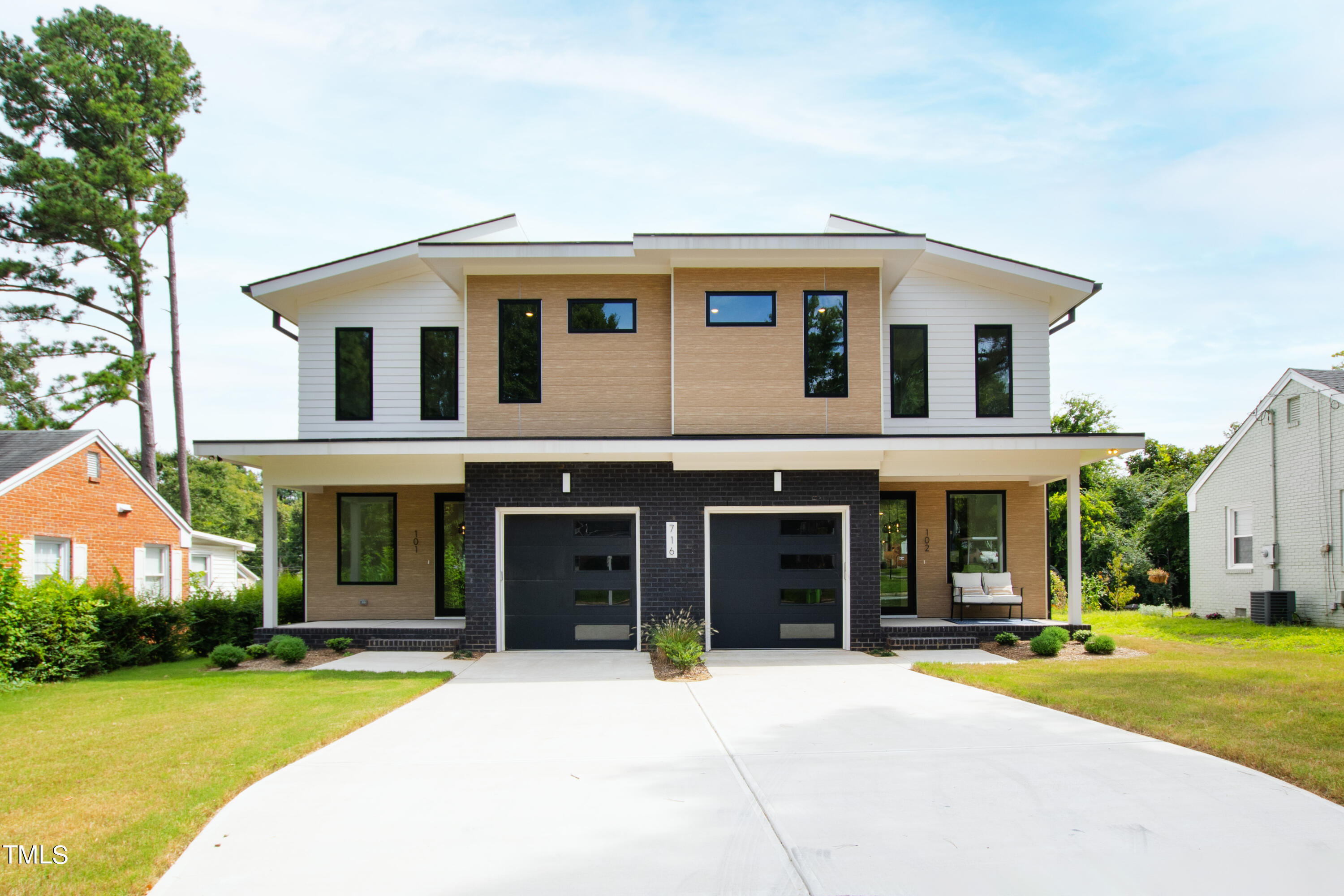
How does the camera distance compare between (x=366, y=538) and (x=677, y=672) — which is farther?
(x=366, y=538)

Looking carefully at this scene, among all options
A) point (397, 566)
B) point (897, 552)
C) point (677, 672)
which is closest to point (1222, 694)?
point (677, 672)

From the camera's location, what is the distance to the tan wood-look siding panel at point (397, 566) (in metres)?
14.0

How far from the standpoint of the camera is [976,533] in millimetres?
14312

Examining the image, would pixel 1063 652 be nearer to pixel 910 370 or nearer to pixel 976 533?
pixel 976 533

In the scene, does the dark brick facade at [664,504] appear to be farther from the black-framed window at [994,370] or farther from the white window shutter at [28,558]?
the white window shutter at [28,558]

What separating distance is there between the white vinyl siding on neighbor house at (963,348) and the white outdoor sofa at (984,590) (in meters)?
2.48

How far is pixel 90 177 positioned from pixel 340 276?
49.2 ft

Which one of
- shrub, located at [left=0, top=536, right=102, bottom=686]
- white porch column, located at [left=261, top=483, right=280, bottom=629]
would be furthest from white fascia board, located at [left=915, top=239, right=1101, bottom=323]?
shrub, located at [left=0, top=536, right=102, bottom=686]

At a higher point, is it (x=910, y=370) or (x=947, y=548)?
(x=910, y=370)

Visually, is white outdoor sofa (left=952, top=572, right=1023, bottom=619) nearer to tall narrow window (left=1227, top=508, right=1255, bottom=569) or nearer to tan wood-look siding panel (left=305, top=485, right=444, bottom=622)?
tall narrow window (left=1227, top=508, right=1255, bottom=569)

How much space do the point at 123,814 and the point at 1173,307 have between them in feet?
92.1

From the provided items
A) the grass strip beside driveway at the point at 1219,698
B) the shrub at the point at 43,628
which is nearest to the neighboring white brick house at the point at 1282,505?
the grass strip beside driveway at the point at 1219,698

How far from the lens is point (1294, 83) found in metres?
13.8

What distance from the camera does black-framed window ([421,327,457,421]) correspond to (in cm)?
1369
